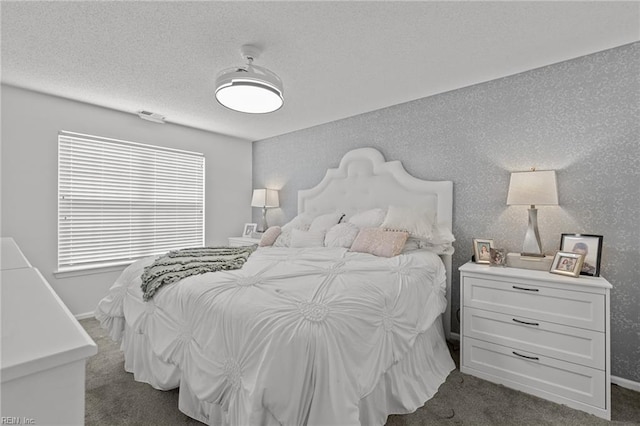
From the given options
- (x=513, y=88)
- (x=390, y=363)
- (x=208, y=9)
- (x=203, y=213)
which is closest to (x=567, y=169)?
(x=513, y=88)

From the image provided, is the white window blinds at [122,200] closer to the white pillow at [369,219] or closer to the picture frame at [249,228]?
the picture frame at [249,228]

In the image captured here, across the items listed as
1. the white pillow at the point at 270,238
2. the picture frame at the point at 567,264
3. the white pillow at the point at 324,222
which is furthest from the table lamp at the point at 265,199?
the picture frame at the point at 567,264

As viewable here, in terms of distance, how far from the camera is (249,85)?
2.13m

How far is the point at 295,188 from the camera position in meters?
4.42

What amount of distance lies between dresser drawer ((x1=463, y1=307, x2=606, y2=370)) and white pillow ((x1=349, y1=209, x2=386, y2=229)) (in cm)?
112

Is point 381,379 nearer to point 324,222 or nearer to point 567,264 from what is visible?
point 567,264

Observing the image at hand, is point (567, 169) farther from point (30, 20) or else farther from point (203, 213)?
point (203, 213)

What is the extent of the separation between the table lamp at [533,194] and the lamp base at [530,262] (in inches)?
2.2

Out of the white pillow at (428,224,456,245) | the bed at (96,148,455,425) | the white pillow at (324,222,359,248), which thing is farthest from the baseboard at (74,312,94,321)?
the white pillow at (428,224,456,245)

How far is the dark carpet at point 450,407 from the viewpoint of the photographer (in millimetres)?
1710

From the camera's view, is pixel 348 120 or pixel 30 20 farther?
pixel 348 120

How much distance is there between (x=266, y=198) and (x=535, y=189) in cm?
321

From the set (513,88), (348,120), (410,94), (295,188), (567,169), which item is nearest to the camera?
(567,169)

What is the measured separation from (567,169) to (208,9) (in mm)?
2714
